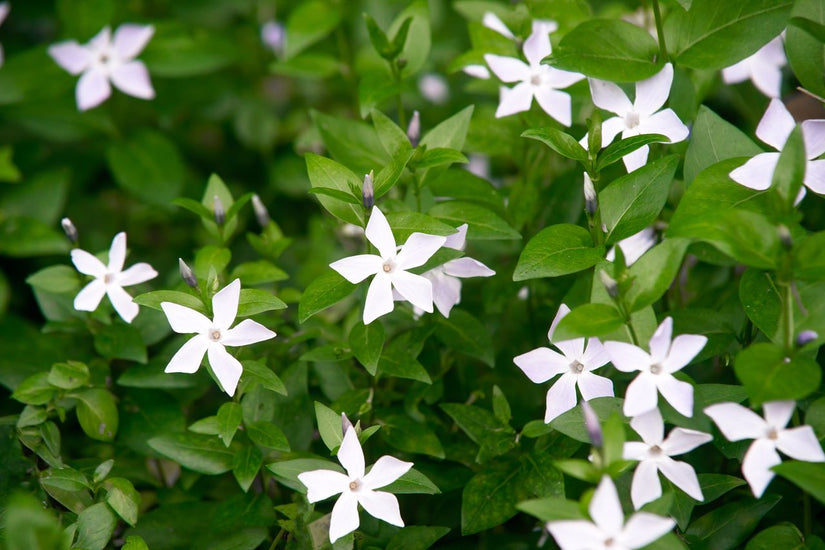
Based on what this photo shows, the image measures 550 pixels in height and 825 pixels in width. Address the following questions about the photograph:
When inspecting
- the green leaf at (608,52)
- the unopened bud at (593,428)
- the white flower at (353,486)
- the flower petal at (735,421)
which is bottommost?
the white flower at (353,486)

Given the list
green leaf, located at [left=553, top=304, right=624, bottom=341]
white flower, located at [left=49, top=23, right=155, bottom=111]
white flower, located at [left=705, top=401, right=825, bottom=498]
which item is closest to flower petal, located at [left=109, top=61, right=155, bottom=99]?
white flower, located at [left=49, top=23, right=155, bottom=111]

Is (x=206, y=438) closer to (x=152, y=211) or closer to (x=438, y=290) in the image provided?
(x=438, y=290)

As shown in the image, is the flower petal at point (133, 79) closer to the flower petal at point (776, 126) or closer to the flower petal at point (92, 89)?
the flower petal at point (92, 89)

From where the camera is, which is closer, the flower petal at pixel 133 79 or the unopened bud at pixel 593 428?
the unopened bud at pixel 593 428

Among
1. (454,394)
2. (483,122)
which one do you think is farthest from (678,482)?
(483,122)

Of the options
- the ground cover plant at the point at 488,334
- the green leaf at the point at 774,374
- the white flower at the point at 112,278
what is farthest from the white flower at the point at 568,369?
the white flower at the point at 112,278

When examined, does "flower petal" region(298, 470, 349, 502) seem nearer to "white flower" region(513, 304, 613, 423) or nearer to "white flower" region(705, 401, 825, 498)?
"white flower" region(513, 304, 613, 423)

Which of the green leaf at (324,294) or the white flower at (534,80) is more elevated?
the white flower at (534,80)
